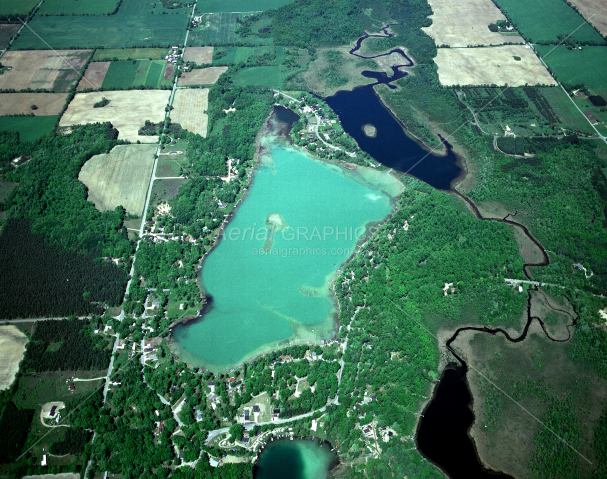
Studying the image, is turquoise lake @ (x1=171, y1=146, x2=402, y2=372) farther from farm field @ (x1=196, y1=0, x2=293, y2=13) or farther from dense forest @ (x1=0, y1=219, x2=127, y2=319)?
farm field @ (x1=196, y1=0, x2=293, y2=13)

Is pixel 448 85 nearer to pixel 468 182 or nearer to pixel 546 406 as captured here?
pixel 468 182

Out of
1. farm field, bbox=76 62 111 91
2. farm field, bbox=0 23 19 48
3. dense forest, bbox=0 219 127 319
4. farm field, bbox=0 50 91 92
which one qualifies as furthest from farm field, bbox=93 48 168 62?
dense forest, bbox=0 219 127 319

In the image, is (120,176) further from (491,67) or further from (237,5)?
(491,67)

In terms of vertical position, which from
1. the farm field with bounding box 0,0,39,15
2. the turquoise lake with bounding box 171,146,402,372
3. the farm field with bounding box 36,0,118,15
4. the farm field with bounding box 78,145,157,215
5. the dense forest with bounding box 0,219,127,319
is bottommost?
the turquoise lake with bounding box 171,146,402,372

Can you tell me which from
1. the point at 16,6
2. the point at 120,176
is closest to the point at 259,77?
the point at 120,176

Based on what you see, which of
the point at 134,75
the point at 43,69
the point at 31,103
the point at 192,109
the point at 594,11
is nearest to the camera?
the point at 192,109
